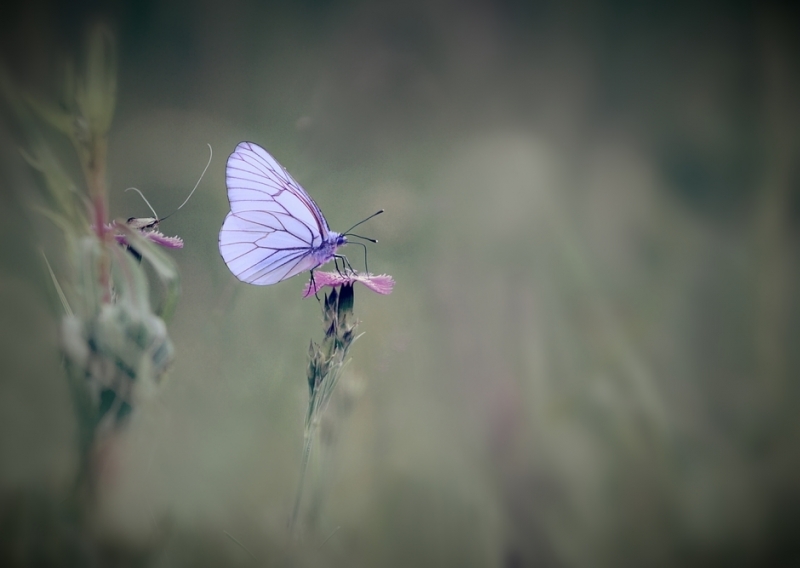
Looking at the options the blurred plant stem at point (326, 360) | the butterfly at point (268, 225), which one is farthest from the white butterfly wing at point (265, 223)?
the blurred plant stem at point (326, 360)

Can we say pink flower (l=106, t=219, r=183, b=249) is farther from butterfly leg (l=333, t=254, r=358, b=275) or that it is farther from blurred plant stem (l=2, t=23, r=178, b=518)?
butterfly leg (l=333, t=254, r=358, b=275)

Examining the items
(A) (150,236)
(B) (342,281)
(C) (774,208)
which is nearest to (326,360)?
(B) (342,281)

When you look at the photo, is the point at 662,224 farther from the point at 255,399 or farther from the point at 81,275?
the point at 81,275

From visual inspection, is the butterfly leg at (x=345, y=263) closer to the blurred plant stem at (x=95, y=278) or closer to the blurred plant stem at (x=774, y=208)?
the blurred plant stem at (x=95, y=278)

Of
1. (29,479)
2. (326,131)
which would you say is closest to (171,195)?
(326,131)

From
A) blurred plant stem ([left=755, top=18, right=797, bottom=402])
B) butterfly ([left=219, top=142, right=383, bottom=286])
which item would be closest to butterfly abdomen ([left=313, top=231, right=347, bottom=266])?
butterfly ([left=219, top=142, right=383, bottom=286])

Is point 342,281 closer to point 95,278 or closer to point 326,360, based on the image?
point 326,360

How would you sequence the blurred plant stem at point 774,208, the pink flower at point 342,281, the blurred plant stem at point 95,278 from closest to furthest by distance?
the blurred plant stem at point 95,278, the pink flower at point 342,281, the blurred plant stem at point 774,208

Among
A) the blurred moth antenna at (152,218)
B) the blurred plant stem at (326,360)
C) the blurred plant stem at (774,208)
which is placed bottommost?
the blurred plant stem at (326,360)
